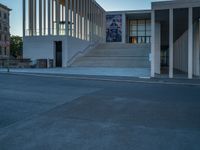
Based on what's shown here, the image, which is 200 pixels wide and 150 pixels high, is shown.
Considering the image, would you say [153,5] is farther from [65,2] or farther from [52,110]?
[65,2]

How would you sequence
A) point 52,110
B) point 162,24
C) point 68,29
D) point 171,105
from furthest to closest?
point 68,29 < point 162,24 < point 171,105 < point 52,110

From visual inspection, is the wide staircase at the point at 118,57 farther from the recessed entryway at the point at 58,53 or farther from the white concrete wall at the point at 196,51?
the white concrete wall at the point at 196,51

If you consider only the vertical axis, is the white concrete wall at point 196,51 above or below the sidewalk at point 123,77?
above

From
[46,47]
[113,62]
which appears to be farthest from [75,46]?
[113,62]

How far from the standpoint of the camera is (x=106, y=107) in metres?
8.10

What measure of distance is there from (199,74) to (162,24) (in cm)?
597

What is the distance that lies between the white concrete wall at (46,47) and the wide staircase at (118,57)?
1.41 meters

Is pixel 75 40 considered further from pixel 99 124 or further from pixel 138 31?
pixel 99 124

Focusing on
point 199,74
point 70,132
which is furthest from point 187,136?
point 199,74

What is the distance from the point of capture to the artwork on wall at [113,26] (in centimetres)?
5725

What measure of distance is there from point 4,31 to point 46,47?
42782mm

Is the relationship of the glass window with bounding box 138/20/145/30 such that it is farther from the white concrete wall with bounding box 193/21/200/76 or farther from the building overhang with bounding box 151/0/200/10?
the building overhang with bounding box 151/0/200/10

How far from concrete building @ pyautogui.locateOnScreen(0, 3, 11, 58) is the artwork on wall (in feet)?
91.8

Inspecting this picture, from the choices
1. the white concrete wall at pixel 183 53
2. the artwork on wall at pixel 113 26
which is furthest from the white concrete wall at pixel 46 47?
the artwork on wall at pixel 113 26
